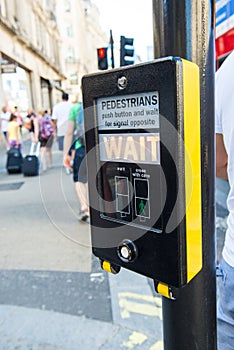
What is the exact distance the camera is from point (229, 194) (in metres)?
1.27

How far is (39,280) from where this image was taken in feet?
11.1

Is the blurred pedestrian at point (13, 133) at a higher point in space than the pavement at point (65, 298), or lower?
higher

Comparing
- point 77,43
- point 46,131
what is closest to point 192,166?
point 46,131

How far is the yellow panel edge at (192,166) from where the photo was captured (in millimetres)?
921

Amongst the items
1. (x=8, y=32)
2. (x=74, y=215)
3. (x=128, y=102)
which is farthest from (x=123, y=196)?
(x=8, y=32)

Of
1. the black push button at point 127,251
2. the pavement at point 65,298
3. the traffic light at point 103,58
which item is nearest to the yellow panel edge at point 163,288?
the black push button at point 127,251

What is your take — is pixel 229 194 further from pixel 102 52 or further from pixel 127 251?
pixel 102 52

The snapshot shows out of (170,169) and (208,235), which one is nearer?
(170,169)

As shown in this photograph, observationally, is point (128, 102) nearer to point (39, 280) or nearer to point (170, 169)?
point (170, 169)

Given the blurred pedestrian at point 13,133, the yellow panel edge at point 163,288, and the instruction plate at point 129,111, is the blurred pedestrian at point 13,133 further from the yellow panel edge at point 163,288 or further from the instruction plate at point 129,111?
the yellow panel edge at point 163,288

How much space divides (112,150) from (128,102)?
161mm

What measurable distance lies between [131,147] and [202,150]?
23 cm

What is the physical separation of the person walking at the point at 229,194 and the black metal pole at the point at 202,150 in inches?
2.6

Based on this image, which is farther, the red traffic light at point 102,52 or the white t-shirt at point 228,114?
the red traffic light at point 102,52
